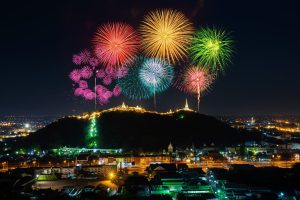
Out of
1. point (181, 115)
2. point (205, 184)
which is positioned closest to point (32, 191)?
point (205, 184)

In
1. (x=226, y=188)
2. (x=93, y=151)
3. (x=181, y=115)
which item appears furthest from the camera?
(x=181, y=115)

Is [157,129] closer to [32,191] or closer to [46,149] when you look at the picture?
[46,149]

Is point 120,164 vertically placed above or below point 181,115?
below

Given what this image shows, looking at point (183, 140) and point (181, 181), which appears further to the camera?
point (183, 140)

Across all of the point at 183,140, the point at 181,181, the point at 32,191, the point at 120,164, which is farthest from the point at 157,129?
the point at 32,191

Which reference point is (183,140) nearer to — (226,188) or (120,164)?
(120,164)

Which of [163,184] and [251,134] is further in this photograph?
[251,134]

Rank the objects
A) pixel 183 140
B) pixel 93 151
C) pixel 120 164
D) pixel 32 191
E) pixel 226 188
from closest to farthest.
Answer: pixel 32 191
pixel 226 188
pixel 120 164
pixel 93 151
pixel 183 140

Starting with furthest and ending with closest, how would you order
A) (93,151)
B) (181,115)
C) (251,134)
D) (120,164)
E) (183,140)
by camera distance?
1. (251,134)
2. (181,115)
3. (183,140)
4. (93,151)
5. (120,164)

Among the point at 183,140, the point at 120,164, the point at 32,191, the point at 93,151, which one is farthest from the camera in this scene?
the point at 183,140
